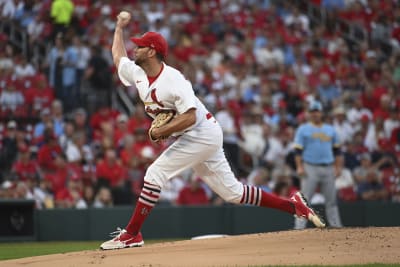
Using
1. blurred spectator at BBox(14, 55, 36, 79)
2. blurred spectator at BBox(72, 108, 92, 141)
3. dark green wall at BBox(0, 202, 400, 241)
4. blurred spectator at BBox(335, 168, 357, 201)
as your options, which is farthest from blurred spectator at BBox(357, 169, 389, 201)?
blurred spectator at BBox(14, 55, 36, 79)

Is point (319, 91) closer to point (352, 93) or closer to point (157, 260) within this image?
point (352, 93)

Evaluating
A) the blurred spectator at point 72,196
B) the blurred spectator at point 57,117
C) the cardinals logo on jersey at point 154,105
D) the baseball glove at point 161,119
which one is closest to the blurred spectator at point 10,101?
the blurred spectator at point 57,117

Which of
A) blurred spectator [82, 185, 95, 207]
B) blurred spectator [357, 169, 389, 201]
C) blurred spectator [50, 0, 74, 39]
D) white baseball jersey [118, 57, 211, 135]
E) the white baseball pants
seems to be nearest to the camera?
white baseball jersey [118, 57, 211, 135]

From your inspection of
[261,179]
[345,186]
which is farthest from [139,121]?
[345,186]

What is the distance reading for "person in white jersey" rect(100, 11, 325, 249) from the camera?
29.6 ft

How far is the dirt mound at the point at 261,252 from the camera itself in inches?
327

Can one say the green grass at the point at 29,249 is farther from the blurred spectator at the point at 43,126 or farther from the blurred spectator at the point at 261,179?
the blurred spectator at the point at 261,179

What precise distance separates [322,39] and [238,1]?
2.35 m

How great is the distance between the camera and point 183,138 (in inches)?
366

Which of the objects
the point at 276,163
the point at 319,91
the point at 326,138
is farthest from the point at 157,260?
the point at 319,91

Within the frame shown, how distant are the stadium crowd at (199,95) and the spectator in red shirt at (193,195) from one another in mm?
17

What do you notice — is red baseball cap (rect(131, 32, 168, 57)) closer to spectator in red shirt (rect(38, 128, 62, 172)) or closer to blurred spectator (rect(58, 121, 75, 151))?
spectator in red shirt (rect(38, 128, 62, 172))

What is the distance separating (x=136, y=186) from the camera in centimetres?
1566

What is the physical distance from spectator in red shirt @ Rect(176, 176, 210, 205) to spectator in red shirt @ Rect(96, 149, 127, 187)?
3.41ft
